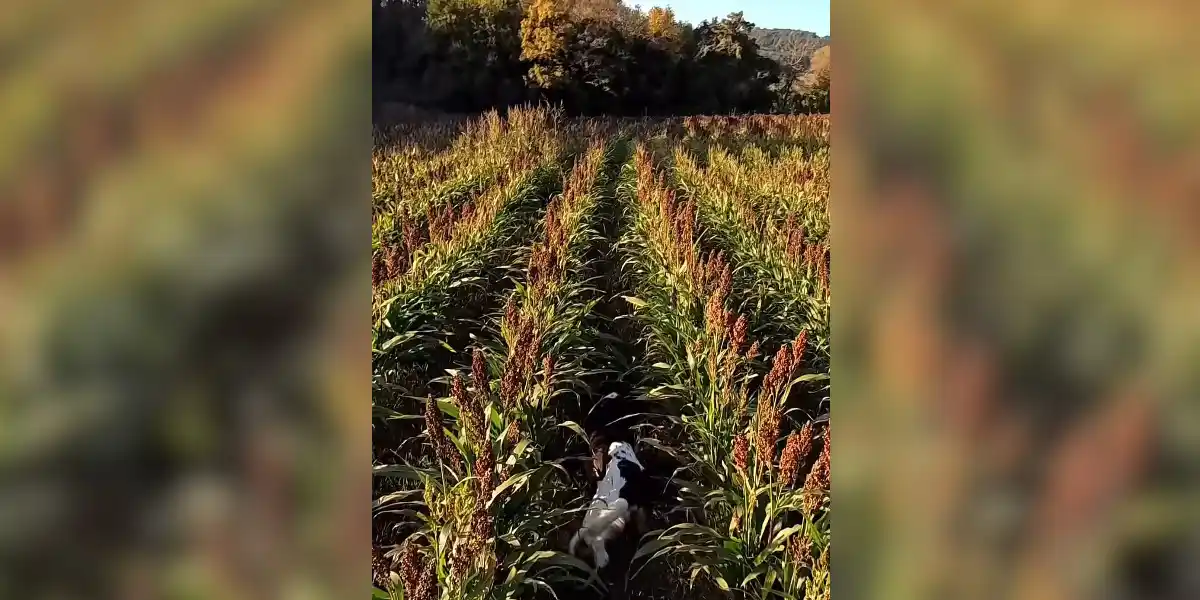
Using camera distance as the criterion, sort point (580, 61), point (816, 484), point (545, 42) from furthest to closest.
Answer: point (580, 61), point (545, 42), point (816, 484)

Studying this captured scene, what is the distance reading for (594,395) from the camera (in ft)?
11.5

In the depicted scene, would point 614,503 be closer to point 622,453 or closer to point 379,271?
point 622,453

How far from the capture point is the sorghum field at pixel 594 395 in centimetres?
186

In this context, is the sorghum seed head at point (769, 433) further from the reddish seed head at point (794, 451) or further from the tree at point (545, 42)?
the tree at point (545, 42)
